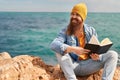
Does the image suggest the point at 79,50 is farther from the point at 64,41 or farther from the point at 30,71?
the point at 30,71

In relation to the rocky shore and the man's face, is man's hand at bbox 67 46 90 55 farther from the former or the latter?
the rocky shore

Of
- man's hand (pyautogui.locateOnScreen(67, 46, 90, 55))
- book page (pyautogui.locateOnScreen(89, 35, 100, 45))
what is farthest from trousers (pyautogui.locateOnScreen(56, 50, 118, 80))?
book page (pyautogui.locateOnScreen(89, 35, 100, 45))

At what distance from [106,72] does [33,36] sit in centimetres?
3132

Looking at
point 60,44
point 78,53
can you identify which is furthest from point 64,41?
point 78,53

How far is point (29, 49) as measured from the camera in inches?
1214

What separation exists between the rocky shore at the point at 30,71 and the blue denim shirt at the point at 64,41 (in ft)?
1.41

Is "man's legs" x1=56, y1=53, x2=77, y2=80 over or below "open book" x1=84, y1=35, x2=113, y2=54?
below

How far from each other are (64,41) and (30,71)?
2.41ft

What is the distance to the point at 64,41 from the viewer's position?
6.33 metres

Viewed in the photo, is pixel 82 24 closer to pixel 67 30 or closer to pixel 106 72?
pixel 67 30

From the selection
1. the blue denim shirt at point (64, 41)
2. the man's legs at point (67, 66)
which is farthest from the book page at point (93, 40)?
the man's legs at point (67, 66)

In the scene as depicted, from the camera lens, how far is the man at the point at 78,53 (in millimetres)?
6074

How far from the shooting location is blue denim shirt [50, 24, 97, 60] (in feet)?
20.2

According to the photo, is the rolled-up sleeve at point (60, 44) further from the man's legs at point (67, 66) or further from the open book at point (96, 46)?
the open book at point (96, 46)
